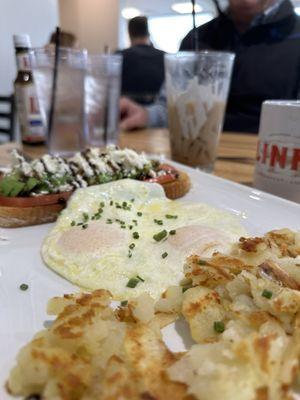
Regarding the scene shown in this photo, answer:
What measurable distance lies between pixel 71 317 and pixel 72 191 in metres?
0.86

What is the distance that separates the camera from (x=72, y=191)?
1573mm

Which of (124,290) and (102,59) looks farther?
(102,59)

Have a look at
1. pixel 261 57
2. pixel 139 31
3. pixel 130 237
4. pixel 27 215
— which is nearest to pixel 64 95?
pixel 27 215

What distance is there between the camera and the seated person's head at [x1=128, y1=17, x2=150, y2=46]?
6547 millimetres

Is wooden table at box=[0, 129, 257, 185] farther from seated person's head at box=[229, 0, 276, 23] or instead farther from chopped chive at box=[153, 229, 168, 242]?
seated person's head at box=[229, 0, 276, 23]

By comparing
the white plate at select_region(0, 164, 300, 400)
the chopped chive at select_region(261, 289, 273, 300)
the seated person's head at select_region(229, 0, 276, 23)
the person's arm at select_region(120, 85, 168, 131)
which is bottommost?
the white plate at select_region(0, 164, 300, 400)

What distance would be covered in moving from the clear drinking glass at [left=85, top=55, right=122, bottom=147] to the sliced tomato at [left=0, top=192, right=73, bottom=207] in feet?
4.03

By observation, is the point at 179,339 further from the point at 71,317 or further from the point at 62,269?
the point at 62,269

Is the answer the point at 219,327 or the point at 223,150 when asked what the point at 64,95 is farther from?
the point at 219,327

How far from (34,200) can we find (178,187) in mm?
655

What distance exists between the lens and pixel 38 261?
1199 mm

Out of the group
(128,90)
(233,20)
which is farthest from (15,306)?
(128,90)

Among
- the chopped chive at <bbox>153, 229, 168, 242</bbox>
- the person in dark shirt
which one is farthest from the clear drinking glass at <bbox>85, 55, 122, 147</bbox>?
the person in dark shirt

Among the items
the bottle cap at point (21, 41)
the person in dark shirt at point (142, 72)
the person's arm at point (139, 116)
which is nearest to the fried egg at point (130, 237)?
the bottle cap at point (21, 41)
